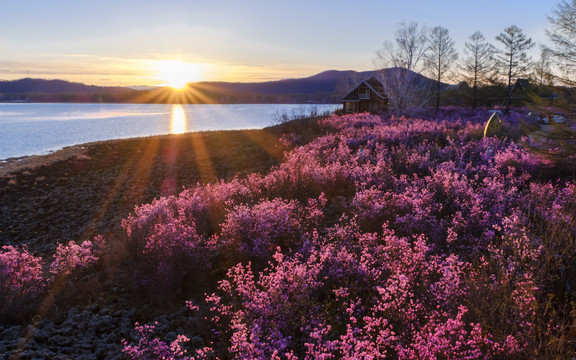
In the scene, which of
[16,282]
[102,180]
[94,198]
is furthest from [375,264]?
[102,180]

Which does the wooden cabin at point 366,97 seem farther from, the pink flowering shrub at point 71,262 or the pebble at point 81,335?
the pebble at point 81,335

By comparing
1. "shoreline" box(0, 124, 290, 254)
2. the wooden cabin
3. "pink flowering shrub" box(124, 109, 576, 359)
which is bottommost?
"shoreline" box(0, 124, 290, 254)

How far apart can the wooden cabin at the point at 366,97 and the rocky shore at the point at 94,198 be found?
26662 millimetres

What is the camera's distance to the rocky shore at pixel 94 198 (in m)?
4.92

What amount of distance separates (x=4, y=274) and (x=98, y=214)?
9762 millimetres

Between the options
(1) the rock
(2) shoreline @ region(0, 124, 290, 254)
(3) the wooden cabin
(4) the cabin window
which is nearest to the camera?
(1) the rock

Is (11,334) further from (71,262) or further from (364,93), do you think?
(364,93)

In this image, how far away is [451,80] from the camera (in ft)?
180

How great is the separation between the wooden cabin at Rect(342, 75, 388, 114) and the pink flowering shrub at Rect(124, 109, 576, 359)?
1773 inches

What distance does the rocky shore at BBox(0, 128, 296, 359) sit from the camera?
16.1 ft

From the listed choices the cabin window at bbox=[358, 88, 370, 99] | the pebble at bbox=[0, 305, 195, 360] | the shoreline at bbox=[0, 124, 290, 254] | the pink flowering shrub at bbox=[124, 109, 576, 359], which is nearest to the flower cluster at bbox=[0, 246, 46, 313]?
the pebble at bbox=[0, 305, 195, 360]

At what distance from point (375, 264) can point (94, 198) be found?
52.0 feet

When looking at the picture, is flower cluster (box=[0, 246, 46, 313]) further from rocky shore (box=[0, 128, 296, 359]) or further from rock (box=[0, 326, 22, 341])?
rock (box=[0, 326, 22, 341])

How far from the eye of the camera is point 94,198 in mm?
17422
